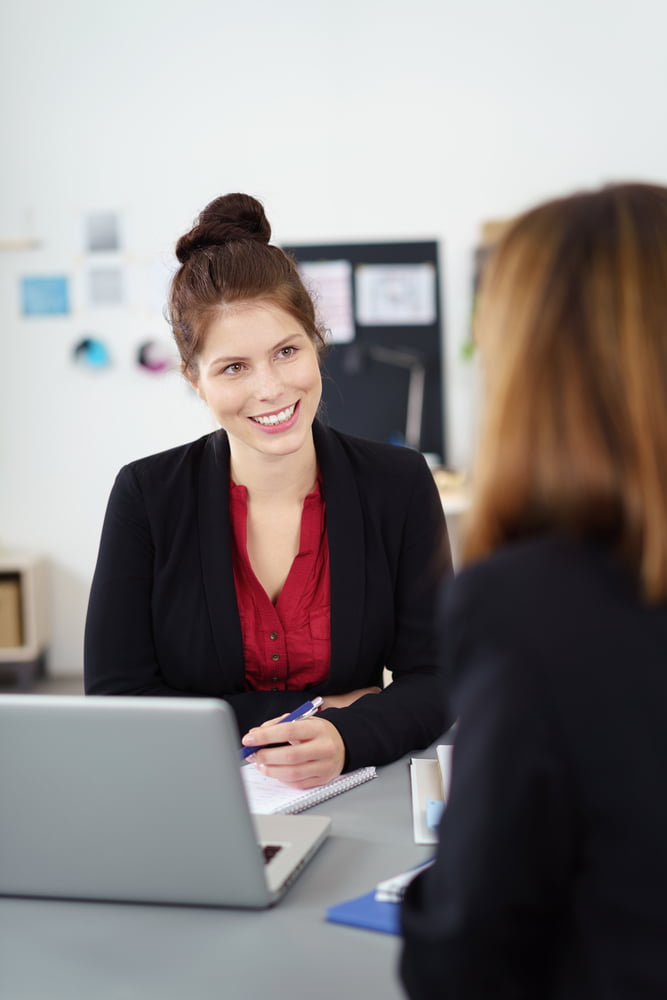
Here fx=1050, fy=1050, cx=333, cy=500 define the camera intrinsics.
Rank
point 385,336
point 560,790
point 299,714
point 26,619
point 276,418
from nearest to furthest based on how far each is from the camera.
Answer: point 560,790, point 299,714, point 276,418, point 26,619, point 385,336

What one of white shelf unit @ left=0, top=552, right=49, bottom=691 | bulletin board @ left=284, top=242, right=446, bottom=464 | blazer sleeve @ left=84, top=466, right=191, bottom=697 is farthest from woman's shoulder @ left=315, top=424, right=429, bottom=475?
white shelf unit @ left=0, top=552, right=49, bottom=691

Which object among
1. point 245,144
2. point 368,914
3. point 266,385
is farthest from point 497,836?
point 245,144

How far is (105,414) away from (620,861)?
4111 mm

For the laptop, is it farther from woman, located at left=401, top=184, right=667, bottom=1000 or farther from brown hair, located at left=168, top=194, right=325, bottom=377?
brown hair, located at left=168, top=194, right=325, bottom=377

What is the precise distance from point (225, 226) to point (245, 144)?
288cm

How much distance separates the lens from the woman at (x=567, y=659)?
0.60m

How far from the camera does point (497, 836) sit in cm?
60

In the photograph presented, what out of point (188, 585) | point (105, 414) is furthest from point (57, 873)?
point (105, 414)

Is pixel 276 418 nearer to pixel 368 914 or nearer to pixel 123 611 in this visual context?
pixel 123 611

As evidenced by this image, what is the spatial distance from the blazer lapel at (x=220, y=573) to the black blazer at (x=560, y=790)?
3.38 ft

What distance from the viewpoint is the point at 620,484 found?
2.05 ft

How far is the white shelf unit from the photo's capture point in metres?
4.30

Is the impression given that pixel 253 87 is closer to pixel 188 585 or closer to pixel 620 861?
pixel 188 585

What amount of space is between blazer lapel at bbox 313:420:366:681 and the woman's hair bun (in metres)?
0.40
